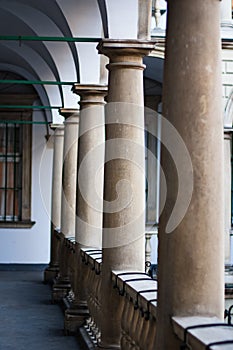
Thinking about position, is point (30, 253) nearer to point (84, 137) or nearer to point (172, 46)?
point (84, 137)

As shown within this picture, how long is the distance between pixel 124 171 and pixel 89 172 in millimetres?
3039

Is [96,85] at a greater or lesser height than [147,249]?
greater

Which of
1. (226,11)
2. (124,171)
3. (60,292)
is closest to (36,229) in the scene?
(60,292)

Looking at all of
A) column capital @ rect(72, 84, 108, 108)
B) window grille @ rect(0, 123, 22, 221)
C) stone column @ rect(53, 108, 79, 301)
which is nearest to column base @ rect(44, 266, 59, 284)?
stone column @ rect(53, 108, 79, 301)

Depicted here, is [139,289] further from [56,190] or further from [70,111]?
[56,190]

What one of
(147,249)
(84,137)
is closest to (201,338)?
(84,137)

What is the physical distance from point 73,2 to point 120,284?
479cm

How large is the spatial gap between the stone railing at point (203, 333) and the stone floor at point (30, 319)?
512 cm

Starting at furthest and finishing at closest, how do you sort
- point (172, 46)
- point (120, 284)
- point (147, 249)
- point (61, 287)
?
point (147, 249) < point (61, 287) < point (120, 284) < point (172, 46)

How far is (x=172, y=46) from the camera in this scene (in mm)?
4840

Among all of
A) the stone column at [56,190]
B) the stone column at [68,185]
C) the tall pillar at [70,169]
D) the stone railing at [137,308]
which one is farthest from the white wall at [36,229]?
the stone railing at [137,308]

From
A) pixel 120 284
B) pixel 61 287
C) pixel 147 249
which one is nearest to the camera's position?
pixel 120 284

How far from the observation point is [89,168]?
35.0 feet

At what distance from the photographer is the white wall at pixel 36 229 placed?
862 inches
